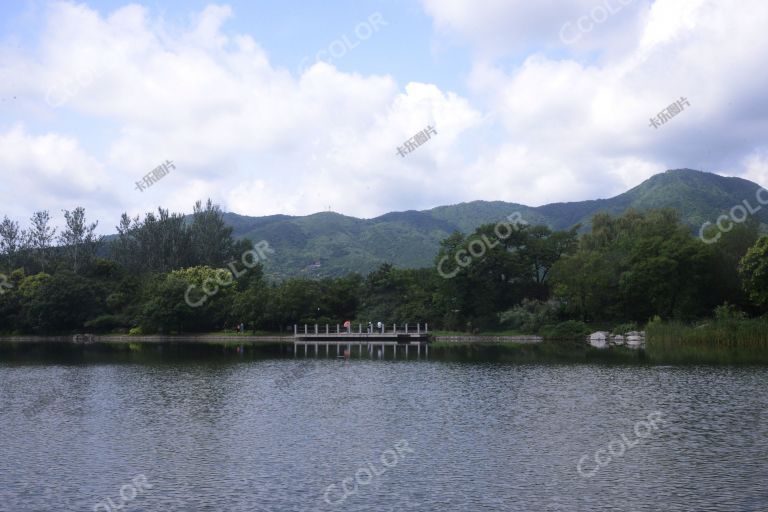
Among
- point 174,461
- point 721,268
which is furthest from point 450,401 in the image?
point 721,268

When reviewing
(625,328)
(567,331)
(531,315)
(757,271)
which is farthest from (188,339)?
(757,271)

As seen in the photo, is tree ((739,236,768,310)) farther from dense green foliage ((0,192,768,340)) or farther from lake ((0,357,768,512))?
lake ((0,357,768,512))

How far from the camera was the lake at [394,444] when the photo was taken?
14438 mm

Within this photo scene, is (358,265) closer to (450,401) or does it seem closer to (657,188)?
(657,188)

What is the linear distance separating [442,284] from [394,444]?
5197cm

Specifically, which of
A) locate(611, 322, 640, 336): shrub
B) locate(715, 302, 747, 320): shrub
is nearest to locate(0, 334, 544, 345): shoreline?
locate(611, 322, 640, 336): shrub

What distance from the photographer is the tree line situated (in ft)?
192

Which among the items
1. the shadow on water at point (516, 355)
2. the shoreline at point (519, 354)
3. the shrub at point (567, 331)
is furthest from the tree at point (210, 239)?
the shrub at point (567, 331)

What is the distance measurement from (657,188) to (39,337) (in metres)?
157

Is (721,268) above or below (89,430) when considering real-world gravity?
above

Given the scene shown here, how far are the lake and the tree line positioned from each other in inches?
1077

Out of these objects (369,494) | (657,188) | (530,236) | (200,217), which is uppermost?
(657,188)

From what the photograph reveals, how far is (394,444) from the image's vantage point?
1922cm

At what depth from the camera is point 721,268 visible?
5819 cm
